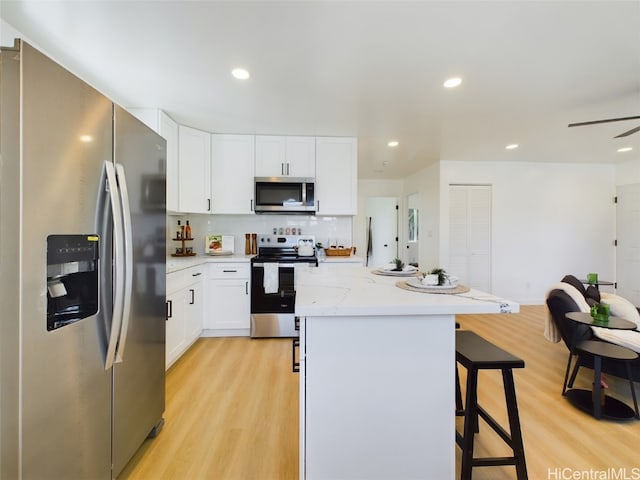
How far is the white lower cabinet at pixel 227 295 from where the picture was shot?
3170 millimetres

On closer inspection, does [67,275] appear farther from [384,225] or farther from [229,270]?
A: [384,225]

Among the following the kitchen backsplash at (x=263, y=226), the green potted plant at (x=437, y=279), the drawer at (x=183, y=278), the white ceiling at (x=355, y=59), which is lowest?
the drawer at (x=183, y=278)

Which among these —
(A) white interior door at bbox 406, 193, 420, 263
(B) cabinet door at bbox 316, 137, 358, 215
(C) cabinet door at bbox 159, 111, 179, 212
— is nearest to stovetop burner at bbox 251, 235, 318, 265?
(B) cabinet door at bbox 316, 137, 358, 215

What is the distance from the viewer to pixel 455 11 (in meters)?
1.48

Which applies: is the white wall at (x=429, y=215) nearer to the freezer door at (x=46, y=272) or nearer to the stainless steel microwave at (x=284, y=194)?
the stainless steel microwave at (x=284, y=194)

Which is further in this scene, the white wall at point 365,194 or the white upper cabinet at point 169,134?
the white wall at point 365,194

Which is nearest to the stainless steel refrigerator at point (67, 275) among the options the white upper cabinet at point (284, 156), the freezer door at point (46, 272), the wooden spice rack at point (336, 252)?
the freezer door at point (46, 272)

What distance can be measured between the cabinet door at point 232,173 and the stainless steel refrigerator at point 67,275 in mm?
2027

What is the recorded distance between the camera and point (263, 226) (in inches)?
152

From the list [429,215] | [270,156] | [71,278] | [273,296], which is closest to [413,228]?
[429,215]

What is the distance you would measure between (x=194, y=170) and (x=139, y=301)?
7.34 ft

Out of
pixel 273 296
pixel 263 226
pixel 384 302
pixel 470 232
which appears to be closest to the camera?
pixel 384 302

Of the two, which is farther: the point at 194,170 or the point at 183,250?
the point at 183,250

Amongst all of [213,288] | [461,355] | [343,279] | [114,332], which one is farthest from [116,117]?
[213,288]
